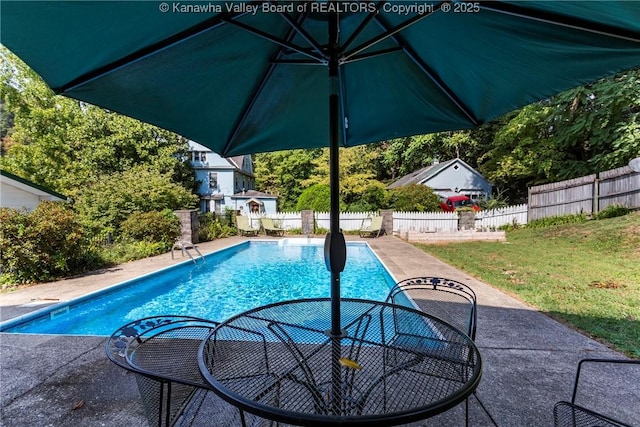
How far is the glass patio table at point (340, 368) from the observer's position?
1.07m

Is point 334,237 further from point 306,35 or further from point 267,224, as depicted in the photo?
point 267,224

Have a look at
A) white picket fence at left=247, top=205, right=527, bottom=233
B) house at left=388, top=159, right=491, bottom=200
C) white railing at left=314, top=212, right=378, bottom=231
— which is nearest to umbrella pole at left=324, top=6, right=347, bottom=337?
white picket fence at left=247, top=205, right=527, bottom=233

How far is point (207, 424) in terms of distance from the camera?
1.79 metres

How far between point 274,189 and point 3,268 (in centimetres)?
2206

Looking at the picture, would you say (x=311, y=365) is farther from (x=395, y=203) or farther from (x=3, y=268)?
(x=395, y=203)

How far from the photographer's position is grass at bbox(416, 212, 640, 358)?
11.1 ft

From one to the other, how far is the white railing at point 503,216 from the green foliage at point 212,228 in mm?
10795

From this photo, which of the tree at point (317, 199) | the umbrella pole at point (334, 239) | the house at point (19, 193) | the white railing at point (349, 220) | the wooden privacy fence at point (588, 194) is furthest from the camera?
the tree at point (317, 199)

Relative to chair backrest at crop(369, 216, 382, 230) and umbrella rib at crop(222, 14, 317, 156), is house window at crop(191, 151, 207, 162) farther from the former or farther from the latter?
umbrella rib at crop(222, 14, 317, 156)

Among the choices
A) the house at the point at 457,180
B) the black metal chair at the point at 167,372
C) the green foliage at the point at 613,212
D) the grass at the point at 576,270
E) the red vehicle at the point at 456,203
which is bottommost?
the grass at the point at 576,270

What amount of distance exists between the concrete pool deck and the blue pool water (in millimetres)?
776

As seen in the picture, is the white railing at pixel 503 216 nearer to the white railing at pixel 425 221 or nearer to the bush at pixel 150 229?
the white railing at pixel 425 221

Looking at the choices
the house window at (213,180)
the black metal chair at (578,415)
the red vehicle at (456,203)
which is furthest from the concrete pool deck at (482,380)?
the house window at (213,180)

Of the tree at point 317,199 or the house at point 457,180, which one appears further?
the house at point 457,180
